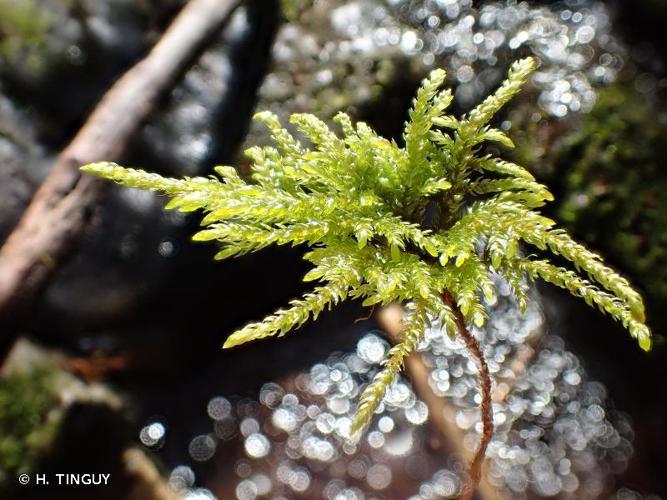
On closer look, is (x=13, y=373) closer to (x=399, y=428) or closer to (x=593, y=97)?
(x=399, y=428)

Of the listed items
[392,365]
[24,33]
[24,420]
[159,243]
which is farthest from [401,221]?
[24,33]

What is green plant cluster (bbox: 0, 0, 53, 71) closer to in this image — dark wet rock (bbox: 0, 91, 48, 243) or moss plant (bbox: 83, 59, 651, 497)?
dark wet rock (bbox: 0, 91, 48, 243)

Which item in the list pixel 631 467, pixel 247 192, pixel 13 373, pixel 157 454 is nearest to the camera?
pixel 247 192

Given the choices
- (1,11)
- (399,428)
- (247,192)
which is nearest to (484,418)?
(247,192)

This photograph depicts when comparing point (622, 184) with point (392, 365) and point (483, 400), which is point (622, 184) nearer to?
point (483, 400)

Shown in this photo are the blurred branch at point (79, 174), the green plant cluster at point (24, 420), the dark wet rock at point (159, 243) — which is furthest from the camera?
the dark wet rock at point (159, 243)

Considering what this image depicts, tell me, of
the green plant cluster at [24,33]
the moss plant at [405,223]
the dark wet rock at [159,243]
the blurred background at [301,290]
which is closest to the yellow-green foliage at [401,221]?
the moss plant at [405,223]

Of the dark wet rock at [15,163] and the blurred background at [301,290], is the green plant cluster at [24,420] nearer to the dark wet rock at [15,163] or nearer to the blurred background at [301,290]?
the blurred background at [301,290]
